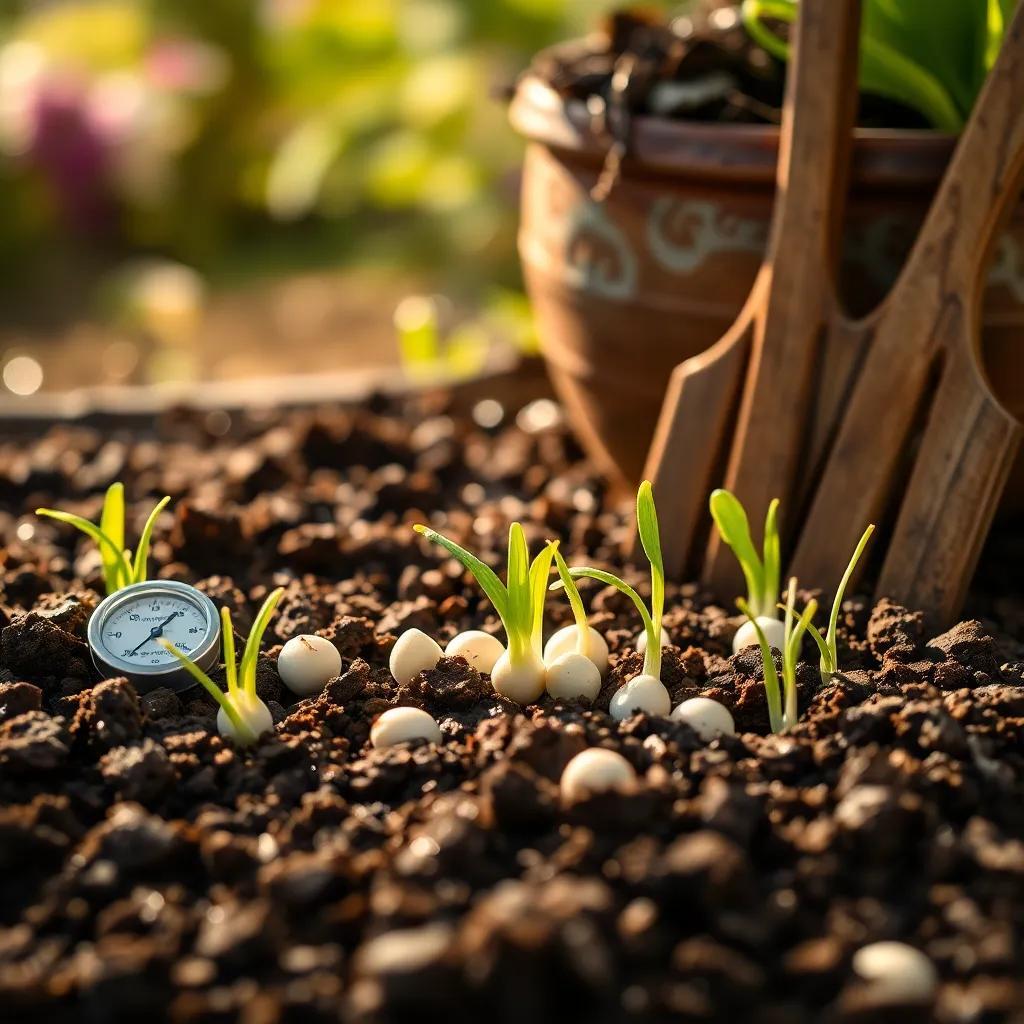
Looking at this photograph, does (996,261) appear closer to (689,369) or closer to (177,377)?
(689,369)

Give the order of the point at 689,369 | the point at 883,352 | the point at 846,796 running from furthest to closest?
the point at 689,369
the point at 883,352
the point at 846,796

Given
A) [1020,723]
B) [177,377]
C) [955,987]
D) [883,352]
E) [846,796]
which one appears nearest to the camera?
[955,987]

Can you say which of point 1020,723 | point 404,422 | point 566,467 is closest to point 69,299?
point 404,422

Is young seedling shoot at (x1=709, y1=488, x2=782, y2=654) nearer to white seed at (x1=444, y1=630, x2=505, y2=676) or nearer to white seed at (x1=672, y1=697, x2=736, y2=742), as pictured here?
white seed at (x1=672, y1=697, x2=736, y2=742)

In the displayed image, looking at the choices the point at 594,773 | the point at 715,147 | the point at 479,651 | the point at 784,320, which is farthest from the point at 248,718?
the point at 715,147

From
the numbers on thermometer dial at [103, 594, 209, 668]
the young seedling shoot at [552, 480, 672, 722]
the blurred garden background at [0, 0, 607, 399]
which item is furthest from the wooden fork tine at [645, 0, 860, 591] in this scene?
the blurred garden background at [0, 0, 607, 399]
